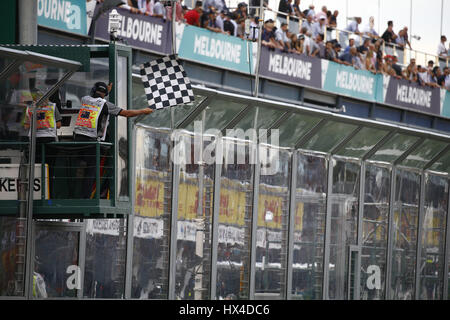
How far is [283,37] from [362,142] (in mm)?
8390

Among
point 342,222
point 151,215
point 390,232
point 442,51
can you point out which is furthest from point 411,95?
point 151,215

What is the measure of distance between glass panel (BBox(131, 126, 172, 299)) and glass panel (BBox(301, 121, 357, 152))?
2694mm

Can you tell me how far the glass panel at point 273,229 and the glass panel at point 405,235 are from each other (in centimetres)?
273

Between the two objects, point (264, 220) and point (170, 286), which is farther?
point (264, 220)

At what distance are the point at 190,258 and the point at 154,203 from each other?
88cm

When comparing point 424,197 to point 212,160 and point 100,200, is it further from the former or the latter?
point 100,200

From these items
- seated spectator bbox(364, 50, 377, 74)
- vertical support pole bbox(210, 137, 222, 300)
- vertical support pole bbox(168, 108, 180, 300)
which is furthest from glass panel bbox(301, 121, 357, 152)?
seated spectator bbox(364, 50, 377, 74)

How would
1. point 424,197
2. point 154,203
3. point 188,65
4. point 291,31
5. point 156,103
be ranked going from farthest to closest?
point 291,31
point 188,65
point 424,197
point 154,203
point 156,103

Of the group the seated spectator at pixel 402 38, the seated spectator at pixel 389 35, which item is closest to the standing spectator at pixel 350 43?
the seated spectator at pixel 389 35

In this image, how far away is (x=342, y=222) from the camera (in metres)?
16.3

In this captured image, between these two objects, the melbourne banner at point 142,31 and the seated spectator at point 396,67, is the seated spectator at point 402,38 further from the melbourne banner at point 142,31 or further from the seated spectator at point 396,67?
the melbourne banner at point 142,31

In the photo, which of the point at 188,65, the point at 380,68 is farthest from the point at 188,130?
the point at 380,68

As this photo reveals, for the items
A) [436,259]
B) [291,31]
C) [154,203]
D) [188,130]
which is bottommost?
[436,259]

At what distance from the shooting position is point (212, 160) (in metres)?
14.1
